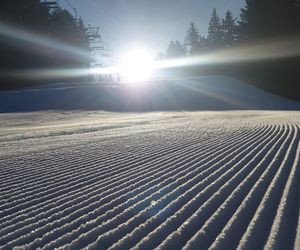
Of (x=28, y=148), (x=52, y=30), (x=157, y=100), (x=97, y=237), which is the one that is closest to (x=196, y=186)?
(x=97, y=237)

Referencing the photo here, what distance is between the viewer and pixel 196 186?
5273 millimetres

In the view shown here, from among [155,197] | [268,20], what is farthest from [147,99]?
[155,197]

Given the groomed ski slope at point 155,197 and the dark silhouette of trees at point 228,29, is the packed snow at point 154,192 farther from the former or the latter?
the dark silhouette of trees at point 228,29

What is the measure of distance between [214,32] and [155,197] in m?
68.9

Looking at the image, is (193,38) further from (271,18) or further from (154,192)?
(154,192)

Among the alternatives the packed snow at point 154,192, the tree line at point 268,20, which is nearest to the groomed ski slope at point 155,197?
the packed snow at point 154,192

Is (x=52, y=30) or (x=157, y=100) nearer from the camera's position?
(x=157, y=100)

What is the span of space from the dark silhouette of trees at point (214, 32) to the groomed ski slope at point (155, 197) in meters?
61.2

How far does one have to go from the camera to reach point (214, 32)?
70.5 metres

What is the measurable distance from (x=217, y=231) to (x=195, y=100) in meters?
31.4

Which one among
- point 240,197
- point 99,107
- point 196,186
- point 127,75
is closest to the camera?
point 240,197

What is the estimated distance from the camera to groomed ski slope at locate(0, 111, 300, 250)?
11.7 ft

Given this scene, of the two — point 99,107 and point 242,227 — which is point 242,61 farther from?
point 242,227

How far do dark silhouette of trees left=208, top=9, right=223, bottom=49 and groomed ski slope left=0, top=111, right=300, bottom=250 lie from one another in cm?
6121
